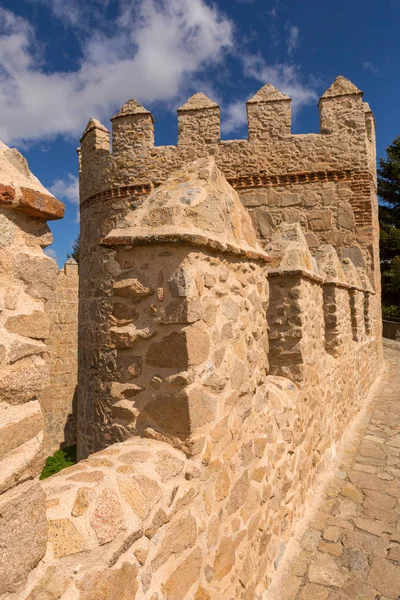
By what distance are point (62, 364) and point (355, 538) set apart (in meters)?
10.3

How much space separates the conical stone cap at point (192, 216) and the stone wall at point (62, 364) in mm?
9832

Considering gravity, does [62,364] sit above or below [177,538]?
below

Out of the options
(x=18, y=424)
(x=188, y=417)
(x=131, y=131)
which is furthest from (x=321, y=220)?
(x=18, y=424)

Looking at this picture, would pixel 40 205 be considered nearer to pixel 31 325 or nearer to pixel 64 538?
pixel 31 325

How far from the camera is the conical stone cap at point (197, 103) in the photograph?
353 inches

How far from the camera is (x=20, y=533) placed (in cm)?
122

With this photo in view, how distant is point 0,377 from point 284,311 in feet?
10.2

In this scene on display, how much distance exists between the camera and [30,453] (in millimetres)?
1262

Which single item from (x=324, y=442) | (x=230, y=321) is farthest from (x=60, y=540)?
(x=324, y=442)

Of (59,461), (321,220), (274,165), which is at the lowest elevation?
(59,461)

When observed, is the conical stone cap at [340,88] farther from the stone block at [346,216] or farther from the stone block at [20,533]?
the stone block at [20,533]

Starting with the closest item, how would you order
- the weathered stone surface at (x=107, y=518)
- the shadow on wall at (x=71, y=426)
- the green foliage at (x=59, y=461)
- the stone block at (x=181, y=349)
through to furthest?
1. the weathered stone surface at (x=107, y=518)
2. the stone block at (x=181, y=349)
3. the green foliage at (x=59, y=461)
4. the shadow on wall at (x=71, y=426)

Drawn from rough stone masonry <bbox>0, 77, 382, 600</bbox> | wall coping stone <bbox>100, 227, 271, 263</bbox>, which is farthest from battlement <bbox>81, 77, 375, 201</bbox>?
wall coping stone <bbox>100, 227, 271, 263</bbox>

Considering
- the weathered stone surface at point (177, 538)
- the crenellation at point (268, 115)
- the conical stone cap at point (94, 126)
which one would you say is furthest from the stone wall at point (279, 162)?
the weathered stone surface at point (177, 538)
